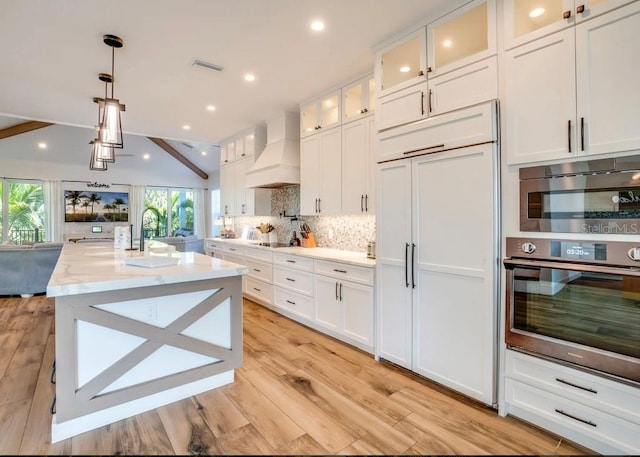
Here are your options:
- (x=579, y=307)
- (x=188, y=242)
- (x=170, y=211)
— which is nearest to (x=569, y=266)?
(x=579, y=307)

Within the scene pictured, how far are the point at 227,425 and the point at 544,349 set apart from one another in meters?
1.95

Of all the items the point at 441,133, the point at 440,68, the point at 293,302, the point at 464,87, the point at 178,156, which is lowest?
the point at 293,302

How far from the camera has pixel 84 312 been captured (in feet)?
6.23

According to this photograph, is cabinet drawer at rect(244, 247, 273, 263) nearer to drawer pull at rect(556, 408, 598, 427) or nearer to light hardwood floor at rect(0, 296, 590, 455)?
light hardwood floor at rect(0, 296, 590, 455)

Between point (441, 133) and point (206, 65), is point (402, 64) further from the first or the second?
point (206, 65)

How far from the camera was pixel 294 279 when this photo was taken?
399 cm

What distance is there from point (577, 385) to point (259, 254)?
3685 mm

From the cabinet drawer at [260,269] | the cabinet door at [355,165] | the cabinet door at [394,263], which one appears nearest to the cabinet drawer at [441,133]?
the cabinet door at [394,263]

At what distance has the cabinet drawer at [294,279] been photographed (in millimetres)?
3775

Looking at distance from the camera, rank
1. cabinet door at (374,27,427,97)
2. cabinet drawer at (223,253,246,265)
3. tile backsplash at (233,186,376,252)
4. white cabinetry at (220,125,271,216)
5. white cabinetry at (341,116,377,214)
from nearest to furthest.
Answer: cabinet door at (374,27,427,97) < white cabinetry at (341,116,377,214) < tile backsplash at (233,186,376,252) < cabinet drawer at (223,253,246,265) < white cabinetry at (220,125,271,216)

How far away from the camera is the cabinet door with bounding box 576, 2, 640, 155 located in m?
1.63

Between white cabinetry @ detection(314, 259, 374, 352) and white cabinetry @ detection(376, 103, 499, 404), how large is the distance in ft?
0.61

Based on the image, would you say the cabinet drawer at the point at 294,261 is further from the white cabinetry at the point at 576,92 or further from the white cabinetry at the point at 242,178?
the white cabinetry at the point at 576,92

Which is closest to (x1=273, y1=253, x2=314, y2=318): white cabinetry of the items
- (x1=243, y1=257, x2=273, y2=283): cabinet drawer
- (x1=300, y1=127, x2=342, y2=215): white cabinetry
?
(x1=243, y1=257, x2=273, y2=283): cabinet drawer
